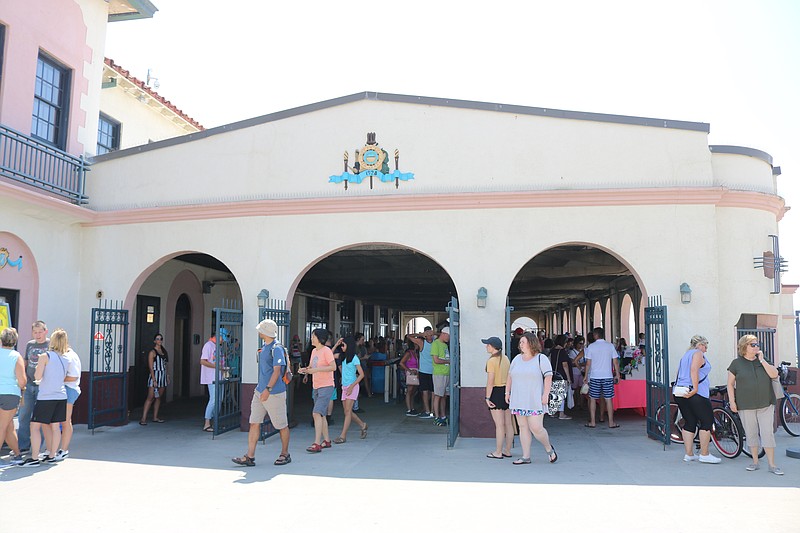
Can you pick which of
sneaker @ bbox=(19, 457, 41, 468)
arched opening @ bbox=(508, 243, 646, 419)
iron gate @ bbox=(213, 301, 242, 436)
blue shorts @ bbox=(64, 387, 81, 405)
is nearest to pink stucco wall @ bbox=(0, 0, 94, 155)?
iron gate @ bbox=(213, 301, 242, 436)

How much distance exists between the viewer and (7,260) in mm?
10070

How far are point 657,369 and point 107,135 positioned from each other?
520 inches

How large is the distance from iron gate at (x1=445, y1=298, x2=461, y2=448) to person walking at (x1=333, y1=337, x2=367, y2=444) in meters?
1.40

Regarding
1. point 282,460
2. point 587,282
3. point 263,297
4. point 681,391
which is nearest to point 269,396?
point 282,460

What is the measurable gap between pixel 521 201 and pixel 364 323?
1674 cm

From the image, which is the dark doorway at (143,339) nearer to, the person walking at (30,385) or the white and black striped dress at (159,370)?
the white and black striped dress at (159,370)

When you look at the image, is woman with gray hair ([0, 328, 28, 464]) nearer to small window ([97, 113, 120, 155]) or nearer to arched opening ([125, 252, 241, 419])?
arched opening ([125, 252, 241, 419])

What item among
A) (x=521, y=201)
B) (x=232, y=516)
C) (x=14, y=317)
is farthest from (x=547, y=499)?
(x=14, y=317)

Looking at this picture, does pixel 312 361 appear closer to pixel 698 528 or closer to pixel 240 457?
pixel 240 457

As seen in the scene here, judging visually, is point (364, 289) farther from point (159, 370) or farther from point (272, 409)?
point (272, 409)

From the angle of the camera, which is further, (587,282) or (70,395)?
A: (587,282)

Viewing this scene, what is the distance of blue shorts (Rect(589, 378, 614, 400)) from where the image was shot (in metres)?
10.7

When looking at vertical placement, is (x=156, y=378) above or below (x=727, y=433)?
above

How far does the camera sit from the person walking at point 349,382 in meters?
9.46
